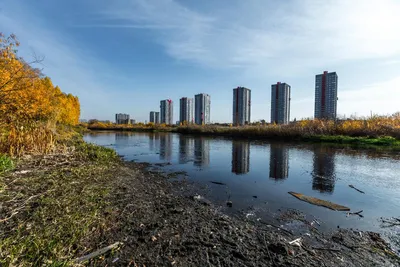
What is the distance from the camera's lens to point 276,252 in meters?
2.52

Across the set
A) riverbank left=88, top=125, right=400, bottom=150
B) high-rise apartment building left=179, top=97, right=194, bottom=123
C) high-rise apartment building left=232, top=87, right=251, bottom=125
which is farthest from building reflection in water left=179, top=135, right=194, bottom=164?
high-rise apartment building left=179, top=97, right=194, bottom=123

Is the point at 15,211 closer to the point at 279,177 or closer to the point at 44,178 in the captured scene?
the point at 44,178

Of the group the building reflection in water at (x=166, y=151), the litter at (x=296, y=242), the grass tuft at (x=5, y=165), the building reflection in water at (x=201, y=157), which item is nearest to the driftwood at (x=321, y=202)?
the litter at (x=296, y=242)

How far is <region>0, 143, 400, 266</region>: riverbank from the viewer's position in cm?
217

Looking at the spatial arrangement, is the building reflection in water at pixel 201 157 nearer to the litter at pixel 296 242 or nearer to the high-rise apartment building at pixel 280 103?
the litter at pixel 296 242

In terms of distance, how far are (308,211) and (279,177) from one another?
3087 mm

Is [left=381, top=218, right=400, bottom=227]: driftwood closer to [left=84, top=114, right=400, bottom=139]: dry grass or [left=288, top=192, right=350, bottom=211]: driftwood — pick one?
[left=288, top=192, right=350, bottom=211]: driftwood

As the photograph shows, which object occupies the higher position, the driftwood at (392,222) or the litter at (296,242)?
the litter at (296,242)

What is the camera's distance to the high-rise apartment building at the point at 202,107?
237 ft

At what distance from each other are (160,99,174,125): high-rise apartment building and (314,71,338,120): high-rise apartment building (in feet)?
206

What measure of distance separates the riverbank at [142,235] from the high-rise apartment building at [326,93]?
39.2m

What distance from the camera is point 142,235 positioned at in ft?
8.89

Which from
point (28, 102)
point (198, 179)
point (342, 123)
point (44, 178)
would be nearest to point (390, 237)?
point (198, 179)

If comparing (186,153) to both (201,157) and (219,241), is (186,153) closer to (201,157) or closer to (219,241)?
(201,157)
